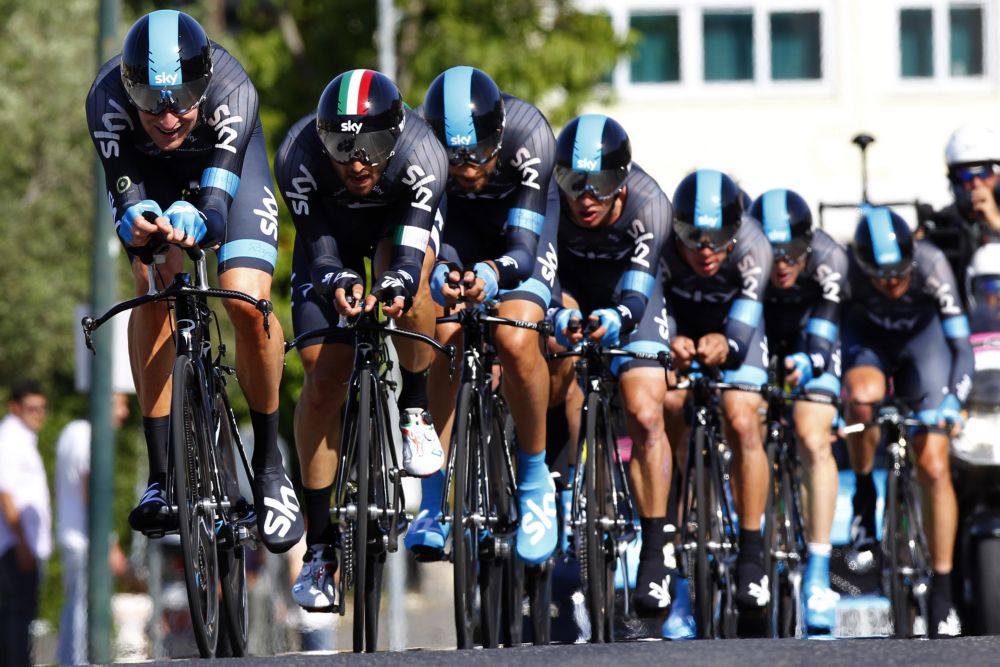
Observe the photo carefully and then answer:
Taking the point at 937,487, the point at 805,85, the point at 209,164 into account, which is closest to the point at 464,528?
the point at 209,164

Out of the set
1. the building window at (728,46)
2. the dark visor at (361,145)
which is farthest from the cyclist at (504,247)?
the building window at (728,46)

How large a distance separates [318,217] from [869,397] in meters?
4.83

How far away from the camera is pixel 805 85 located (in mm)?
32375

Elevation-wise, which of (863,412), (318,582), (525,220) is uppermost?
(525,220)

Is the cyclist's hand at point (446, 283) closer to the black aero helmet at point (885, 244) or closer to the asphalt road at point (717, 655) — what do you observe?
the asphalt road at point (717, 655)

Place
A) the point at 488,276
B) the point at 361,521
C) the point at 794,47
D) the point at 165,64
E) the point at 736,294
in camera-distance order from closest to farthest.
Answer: the point at 165,64, the point at 361,521, the point at 488,276, the point at 736,294, the point at 794,47

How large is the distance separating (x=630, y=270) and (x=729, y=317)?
1.19 m

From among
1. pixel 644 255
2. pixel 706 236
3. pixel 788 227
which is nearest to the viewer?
pixel 644 255

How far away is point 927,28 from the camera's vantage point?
3250cm

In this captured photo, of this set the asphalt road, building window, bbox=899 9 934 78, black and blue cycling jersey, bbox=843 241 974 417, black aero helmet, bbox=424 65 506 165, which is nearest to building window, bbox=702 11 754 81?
building window, bbox=899 9 934 78

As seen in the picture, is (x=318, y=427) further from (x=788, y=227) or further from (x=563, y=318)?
(x=788, y=227)

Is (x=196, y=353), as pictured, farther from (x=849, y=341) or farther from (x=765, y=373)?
(x=849, y=341)

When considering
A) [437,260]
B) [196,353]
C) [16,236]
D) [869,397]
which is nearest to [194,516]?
[196,353]

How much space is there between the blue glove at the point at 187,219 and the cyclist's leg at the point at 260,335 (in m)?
0.56
